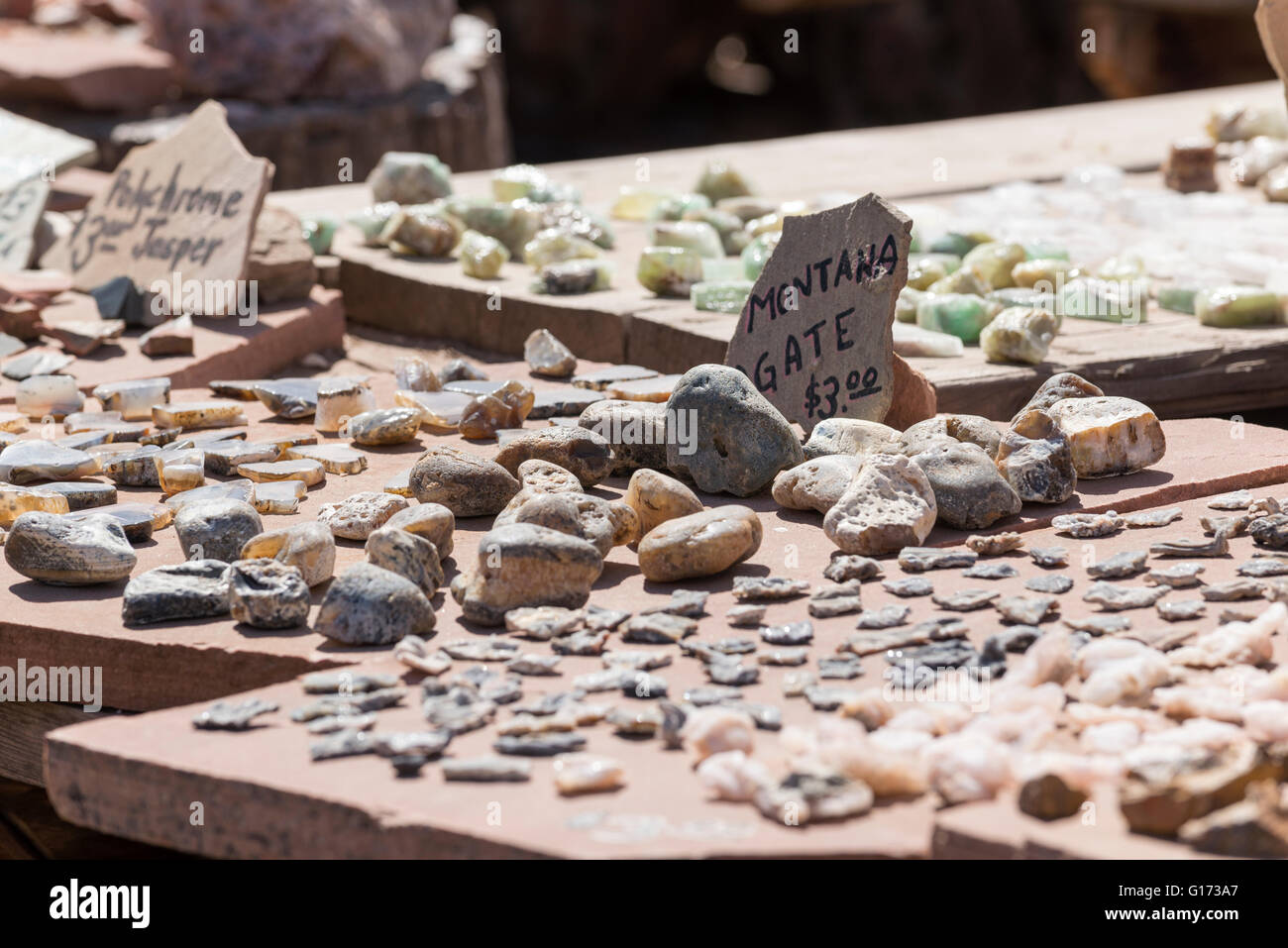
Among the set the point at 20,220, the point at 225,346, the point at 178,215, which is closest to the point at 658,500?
the point at 225,346

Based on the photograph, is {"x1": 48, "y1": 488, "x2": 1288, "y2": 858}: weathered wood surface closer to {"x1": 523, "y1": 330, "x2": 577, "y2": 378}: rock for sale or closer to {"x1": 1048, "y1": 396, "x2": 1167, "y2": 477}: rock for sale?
{"x1": 1048, "y1": 396, "x2": 1167, "y2": 477}: rock for sale

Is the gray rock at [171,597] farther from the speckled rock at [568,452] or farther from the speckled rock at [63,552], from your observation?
the speckled rock at [568,452]

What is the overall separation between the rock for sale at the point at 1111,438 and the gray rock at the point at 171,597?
3.99 ft

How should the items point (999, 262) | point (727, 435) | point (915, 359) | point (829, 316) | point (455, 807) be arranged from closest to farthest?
point (455, 807)
point (727, 435)
point (829, 316)
point (915, 359)
point (999, 262)

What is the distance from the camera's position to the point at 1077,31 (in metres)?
9.24

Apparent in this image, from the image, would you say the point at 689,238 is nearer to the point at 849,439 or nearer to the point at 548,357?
the point at 548,357

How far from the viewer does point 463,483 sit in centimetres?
218

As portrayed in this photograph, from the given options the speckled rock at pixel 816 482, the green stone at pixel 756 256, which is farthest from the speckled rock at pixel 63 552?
the green stone at pixel 756 256

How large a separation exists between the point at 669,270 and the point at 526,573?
1.58m

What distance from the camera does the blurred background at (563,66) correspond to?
579 cm

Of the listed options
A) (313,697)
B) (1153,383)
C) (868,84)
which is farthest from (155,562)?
(868,84)

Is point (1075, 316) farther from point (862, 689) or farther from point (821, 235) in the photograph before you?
point (862, 689)

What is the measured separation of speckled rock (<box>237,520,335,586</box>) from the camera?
192 cm
